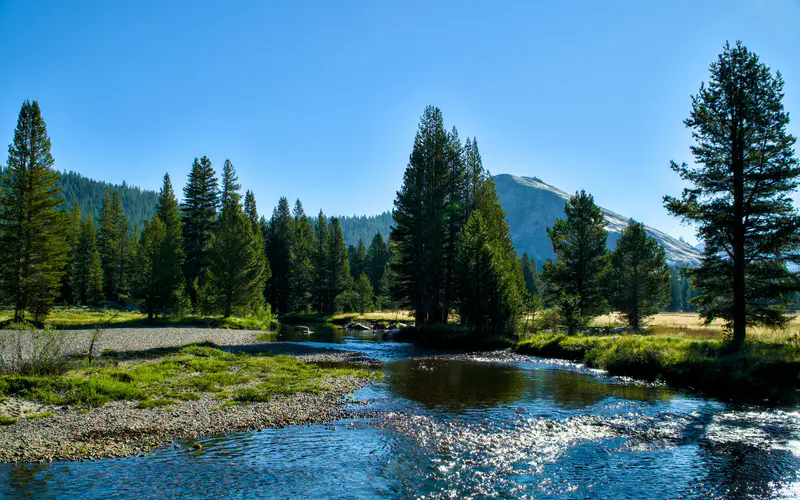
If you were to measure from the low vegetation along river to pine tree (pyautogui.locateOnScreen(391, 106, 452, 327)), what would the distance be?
30511 mm

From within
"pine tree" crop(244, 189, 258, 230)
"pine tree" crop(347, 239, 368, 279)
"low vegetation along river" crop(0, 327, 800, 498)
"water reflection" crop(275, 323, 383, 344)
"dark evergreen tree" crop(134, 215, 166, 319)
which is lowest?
"water reflection" crop(275, 323, 383, 344)

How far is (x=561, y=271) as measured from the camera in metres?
41.7

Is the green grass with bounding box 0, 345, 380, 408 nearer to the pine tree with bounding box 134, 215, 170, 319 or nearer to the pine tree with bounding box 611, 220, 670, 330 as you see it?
the pine tree with bounding box 134, 215, 170, 319

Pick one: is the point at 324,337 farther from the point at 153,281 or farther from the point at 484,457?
the point at 484,457

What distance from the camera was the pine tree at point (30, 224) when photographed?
126 feet

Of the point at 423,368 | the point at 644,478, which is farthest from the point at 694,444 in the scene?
the point at 423,368

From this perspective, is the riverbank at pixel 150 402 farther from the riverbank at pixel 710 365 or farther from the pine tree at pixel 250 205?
the pine tree at pixel 250 205

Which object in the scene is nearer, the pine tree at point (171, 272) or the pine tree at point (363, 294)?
the pine tree at point (171, 272)

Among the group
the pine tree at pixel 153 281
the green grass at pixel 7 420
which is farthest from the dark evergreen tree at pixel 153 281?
the green grass at pixel 7 420

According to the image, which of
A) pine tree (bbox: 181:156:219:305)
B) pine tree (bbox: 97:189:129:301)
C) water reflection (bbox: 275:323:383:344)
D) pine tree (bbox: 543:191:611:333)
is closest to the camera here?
pine tree (bbox: 543:191:611:333)

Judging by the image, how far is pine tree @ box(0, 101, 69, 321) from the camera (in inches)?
1510

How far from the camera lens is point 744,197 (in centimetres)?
2353

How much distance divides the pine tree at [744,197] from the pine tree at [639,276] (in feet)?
83.9

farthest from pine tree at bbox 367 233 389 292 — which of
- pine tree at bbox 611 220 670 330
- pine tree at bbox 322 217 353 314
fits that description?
pine tree at bbox 611 220 670 330
